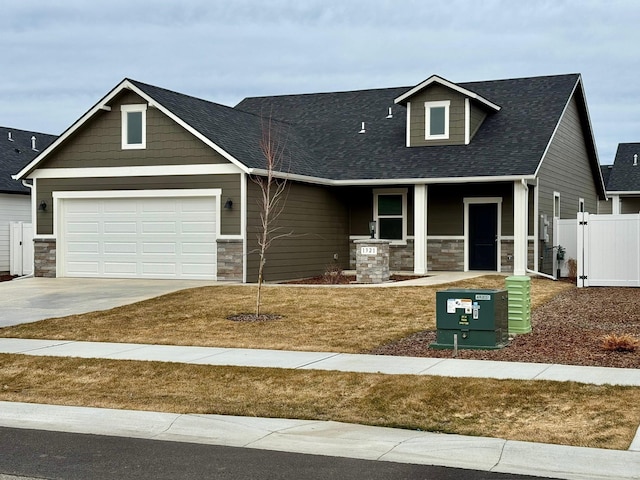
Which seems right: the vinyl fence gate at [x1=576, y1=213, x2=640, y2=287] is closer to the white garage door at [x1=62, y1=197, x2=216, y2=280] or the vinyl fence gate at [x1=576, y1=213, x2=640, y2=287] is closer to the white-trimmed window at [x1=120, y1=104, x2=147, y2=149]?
the white garage door at [x1=62, y1=197, x2=216, y2=280]

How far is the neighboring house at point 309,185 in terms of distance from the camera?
2489cm

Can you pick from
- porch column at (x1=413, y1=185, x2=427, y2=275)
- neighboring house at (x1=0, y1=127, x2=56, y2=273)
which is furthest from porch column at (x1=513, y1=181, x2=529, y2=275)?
neighboring house at (x1=0, y1=127, x2=56, y2=273)

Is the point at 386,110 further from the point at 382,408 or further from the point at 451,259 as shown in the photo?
the point at 382,408

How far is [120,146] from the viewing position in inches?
1021

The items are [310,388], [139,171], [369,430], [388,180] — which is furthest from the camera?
[388,180]

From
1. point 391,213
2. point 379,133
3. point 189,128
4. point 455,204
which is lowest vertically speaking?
point 391,213

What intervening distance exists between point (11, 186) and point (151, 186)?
10556 mm

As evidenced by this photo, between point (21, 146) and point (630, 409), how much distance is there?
32.7 meters

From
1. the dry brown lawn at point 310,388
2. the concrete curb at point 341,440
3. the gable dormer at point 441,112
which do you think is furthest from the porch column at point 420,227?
the concrete curb at point 341,440

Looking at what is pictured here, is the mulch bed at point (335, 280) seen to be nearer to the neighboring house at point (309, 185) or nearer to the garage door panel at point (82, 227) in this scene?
the neighboring house at point (309, 185)

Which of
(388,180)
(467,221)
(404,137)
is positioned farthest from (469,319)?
(404,137)

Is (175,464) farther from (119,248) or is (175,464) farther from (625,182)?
(625,182)

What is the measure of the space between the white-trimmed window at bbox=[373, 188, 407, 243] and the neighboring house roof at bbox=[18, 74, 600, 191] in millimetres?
1307

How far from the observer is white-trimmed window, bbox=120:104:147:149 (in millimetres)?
25516
